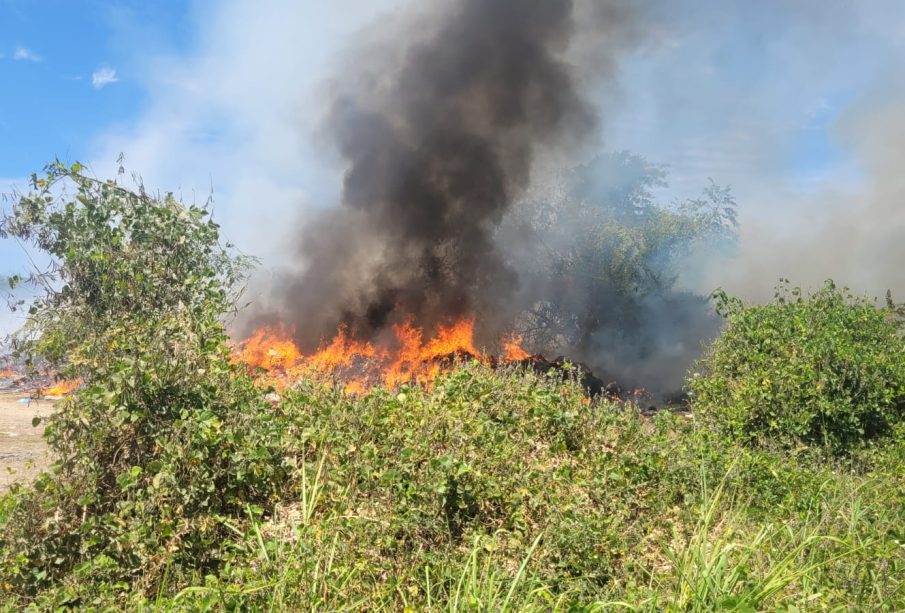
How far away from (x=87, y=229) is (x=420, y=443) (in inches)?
159

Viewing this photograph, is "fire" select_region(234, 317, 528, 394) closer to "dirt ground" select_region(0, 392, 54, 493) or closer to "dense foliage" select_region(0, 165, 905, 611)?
"dirt ground" select_region(0, 392, 54, 493)

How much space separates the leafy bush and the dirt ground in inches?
337

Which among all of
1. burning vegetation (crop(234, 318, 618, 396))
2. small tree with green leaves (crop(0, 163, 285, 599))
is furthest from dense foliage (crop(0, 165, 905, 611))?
burning vegetation (crop(234, 318, 618, 396))

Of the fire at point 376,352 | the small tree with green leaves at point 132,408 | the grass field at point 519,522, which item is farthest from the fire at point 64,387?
the fire at point 376,352

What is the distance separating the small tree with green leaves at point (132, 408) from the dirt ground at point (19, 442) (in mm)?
1400

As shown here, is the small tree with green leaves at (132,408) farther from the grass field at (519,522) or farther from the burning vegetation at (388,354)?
the burning vegetation at (388,354)

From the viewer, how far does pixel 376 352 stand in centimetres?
1566

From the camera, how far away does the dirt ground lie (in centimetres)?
795

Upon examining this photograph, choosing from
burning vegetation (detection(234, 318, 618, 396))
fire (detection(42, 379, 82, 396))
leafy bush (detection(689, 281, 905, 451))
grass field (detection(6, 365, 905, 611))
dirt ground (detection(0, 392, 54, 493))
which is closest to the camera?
grass field (detection(6, 365, 905, 611))

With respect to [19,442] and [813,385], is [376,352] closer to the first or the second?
[19,442]

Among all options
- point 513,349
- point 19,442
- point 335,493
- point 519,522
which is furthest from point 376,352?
point 519,522

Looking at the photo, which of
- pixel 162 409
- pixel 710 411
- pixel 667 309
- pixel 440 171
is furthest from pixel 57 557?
pixel 667 309

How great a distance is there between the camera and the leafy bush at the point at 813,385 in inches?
353

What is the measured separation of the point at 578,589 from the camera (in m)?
4.63
